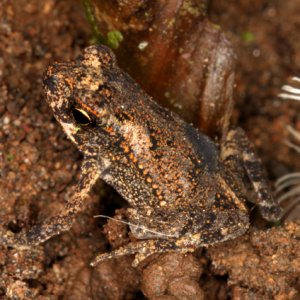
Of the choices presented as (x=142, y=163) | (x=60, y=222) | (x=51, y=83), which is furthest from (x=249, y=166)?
(x=51, y=83)

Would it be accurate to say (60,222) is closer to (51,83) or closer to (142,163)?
(142,163)

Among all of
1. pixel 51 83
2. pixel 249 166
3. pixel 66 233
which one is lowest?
pixel 66 233

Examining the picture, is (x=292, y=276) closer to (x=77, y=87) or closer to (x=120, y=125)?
(x=120, y=125)

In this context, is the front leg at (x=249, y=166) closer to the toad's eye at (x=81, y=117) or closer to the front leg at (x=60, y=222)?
the front leg at (x=60, y=222)

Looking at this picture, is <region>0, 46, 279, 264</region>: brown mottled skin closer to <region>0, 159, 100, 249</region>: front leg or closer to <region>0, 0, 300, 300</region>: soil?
<region>0, 159, 100, 249</region>: front leg

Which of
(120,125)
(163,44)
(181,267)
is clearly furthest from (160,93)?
(181,267)

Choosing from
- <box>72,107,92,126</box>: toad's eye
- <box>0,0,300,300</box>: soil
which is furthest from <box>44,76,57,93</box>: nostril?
<box>0,0,300,300</box>: soil
